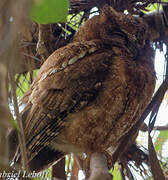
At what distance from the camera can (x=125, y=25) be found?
2041 millimetres

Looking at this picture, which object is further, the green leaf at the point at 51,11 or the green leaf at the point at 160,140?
the green leaf at the point at 160,140

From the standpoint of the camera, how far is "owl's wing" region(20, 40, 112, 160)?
1597 millimetres

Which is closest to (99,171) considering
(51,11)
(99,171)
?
(99,171)

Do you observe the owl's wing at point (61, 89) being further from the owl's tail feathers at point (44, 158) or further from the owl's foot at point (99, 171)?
the owl's foot at point (99, 171)

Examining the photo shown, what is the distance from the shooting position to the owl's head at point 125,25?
79.9 inches

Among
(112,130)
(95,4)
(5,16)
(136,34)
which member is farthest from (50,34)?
(5,16)

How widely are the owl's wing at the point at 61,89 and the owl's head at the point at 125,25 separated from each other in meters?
0.23

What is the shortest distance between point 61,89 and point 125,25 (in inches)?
25.7

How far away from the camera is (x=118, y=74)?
1783 millimetres

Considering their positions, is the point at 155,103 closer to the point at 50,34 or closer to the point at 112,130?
the point at 112,130

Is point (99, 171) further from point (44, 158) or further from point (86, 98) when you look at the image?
point (44, 158)

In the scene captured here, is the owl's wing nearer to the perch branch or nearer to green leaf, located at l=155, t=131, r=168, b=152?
the perch branch

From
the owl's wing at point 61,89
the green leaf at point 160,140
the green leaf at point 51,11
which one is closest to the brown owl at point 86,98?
the owl's wing at point 61,89

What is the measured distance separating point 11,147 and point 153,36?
132cm
